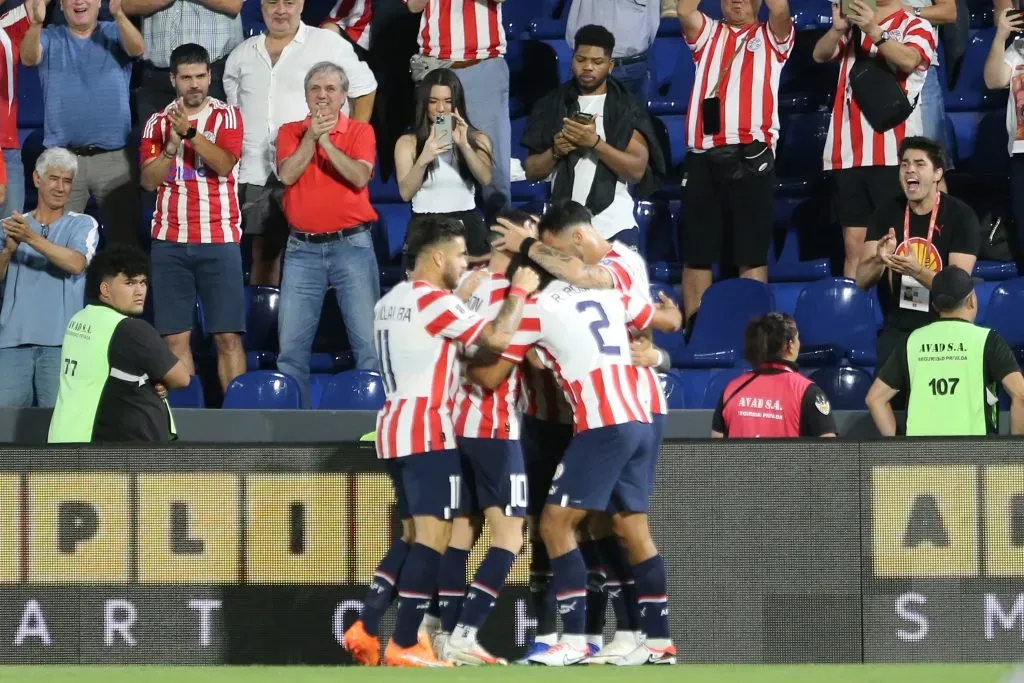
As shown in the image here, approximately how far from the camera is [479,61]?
10.3 m

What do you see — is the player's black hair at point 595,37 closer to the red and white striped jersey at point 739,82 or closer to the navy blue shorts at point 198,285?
the red and white striped jersey at point 739,82

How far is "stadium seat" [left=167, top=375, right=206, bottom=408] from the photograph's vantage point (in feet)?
32.4

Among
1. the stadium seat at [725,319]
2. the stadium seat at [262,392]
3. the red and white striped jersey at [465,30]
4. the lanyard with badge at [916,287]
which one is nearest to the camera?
Result: the lanyard with badge at [916,287]

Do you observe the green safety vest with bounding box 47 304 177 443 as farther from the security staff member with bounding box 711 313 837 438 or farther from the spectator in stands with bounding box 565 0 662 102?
the spectator in stands with bounding box 565 0 662 102

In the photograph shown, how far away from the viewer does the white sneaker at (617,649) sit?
23.0ft

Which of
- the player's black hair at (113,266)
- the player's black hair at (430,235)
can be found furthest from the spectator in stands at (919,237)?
the player's black hair at (113,266)

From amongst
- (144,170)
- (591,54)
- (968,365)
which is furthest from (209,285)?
(968,365)

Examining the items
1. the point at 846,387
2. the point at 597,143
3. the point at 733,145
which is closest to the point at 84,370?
the point at 597,143

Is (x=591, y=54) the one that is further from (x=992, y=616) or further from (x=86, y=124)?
(x=992, y=616)

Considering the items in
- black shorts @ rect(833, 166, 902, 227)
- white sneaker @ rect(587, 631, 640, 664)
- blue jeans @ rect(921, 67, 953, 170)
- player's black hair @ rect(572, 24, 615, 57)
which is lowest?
white sneaker @ rect(587, 631, 640, 664)

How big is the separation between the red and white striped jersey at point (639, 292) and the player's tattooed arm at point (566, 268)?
0.46 feet

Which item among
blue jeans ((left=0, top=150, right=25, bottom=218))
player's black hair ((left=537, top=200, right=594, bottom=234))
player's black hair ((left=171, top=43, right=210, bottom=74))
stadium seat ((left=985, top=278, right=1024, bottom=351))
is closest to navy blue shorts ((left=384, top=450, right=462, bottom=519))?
player's black hair ((left=537, top=200, right=594, bottom=234))

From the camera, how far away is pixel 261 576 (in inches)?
295

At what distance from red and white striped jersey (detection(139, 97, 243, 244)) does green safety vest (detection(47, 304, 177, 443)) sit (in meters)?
1.96
